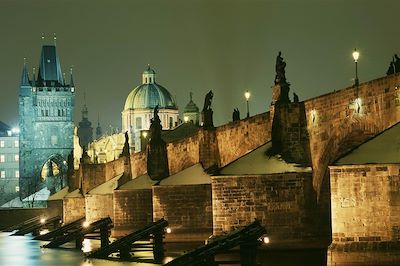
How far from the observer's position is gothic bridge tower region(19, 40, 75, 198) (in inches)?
7234

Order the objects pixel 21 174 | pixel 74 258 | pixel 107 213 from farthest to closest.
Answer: pixel 21 174, pixel 107 213, pixel 74 258

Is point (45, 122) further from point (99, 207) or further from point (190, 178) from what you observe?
point (190, 178)

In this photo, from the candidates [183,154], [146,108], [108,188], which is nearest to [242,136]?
[183,154]

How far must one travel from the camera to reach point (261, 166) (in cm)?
4356

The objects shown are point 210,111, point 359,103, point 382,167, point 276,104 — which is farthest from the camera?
point 210,111

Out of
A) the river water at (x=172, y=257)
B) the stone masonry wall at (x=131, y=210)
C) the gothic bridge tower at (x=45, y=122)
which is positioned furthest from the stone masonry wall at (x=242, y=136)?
the gothic bridge tower at (x=45, y=122)

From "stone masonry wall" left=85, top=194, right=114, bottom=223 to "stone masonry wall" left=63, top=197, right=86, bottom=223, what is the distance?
10.6 meters

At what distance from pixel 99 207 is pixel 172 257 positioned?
29768mm

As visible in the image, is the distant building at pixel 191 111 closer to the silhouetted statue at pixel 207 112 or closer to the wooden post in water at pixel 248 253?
Answer: the silhouetted statue at pixel 207 112

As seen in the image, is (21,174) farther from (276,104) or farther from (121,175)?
(276,104)

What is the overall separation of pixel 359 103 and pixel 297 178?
5.69 meters

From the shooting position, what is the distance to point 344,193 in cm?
3166

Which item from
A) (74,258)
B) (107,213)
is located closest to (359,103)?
(74,258)

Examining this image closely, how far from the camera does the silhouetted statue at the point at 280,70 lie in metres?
44.9
